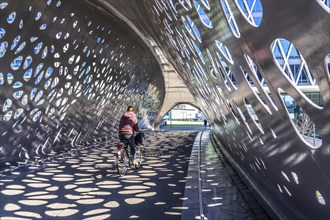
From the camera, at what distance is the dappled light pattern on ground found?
5.88m

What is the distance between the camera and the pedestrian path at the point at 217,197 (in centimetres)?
568

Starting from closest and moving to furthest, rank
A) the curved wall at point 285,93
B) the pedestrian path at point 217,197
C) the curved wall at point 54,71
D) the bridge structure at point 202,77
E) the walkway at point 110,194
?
1. the curved wall at point 285,93
2. the bridge structure at point 202,77
3. the pedestrian path at point 217,197
4. the walkway at point 110,194
5. the curved wall at point 54,71

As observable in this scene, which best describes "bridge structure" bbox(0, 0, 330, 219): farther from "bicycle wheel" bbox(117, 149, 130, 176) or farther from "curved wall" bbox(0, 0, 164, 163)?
"bicycle wheel" bbox(117, 149, 130, 176)

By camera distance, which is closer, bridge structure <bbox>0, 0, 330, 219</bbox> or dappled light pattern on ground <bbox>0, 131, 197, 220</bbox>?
bridge structure <bbox>0, 0, 330, 219</bbox>

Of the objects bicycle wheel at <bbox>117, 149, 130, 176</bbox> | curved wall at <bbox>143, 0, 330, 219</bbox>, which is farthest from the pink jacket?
curved wall at <bbox>143, 0, 330, 219</bbox>

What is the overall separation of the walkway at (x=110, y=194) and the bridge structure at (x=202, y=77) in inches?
35.7

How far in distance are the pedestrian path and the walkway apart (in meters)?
0.02

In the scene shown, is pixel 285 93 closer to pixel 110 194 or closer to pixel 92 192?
pixel 110 194

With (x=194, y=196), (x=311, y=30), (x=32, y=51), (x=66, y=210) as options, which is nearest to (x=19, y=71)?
(x=32, y=51)

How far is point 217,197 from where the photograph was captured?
6852mm

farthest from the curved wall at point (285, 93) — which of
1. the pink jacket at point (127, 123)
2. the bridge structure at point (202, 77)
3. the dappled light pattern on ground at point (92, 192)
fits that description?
the pink jacket at point (127, 123)

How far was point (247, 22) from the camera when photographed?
2.99 m

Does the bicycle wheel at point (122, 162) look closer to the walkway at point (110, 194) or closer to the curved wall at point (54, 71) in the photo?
the walkway at point (110, 194)

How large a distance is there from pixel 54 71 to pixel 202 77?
5.11 meters
